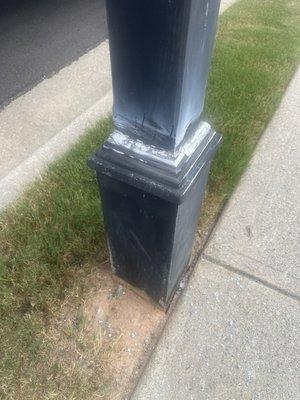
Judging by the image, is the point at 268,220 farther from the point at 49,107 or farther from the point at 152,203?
the point at 49,107

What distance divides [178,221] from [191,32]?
69 cm

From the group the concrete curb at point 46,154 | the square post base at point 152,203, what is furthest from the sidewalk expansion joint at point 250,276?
the concrete curb at point 46,154

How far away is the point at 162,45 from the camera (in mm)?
1068

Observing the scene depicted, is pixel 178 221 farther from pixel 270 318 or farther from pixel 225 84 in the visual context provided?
pixel 225 84

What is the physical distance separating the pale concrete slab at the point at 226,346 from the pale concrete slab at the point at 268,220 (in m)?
0.12

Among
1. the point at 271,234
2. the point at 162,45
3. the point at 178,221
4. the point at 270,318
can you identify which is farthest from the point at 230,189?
the point at 162,45

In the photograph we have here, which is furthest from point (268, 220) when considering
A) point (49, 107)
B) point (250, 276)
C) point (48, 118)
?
point (49, 107)

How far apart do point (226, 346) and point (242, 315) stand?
198mm

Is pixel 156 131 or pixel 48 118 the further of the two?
Answer: pixel 48 118

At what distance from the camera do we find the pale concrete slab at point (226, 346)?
67.9 inches

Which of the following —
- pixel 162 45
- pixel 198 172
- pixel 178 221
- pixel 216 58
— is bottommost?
pixel 216 58

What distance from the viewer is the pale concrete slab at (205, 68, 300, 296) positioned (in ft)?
7.26

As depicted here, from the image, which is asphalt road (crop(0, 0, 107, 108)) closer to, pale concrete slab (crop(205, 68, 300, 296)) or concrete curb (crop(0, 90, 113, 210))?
concrete curb (crop(0, 90, 113, 210))

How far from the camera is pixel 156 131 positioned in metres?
1.27
